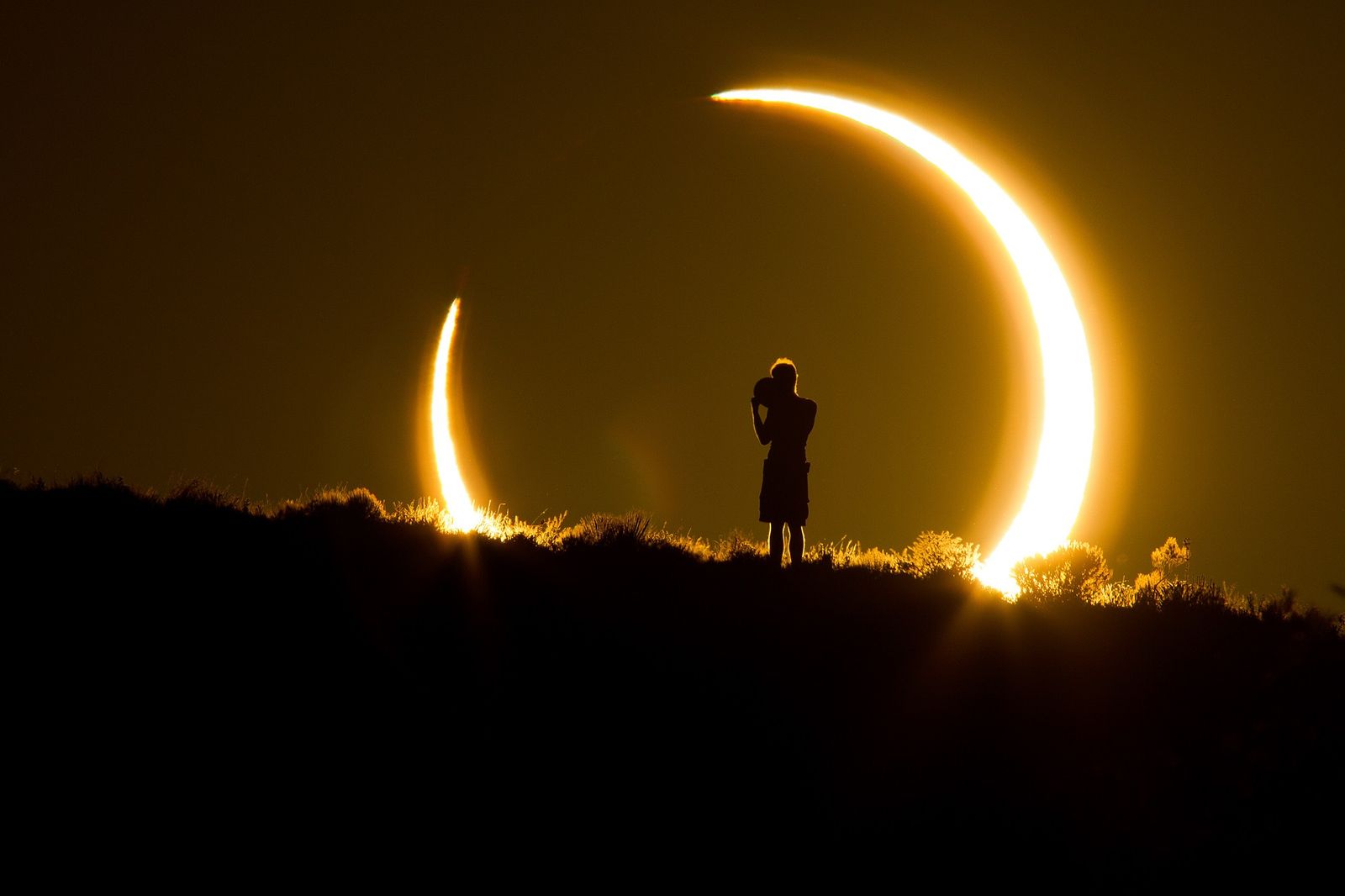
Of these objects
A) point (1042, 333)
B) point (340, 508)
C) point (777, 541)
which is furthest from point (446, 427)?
point (1042, 333)

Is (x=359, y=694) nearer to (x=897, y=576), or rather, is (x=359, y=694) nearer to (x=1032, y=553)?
(x=897, y=576)

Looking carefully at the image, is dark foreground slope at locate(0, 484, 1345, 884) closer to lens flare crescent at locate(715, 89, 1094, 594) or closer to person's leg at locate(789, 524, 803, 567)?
person's leg at locate(789, 524, 803, 567)

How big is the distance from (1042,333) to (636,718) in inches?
438

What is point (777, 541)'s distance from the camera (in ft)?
36.9

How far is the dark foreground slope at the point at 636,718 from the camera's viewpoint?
6332mm

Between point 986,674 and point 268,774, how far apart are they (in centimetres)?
513

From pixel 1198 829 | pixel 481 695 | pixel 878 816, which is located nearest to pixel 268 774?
pixel 481 695

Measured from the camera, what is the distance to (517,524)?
491 inches

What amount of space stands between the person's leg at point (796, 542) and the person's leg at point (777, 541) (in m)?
0.10

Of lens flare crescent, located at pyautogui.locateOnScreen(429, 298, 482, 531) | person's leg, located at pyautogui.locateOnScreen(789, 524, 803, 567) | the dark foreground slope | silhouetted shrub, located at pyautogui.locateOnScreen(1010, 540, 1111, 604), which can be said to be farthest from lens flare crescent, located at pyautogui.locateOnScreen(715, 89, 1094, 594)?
lens flare crescent, located at pyautogui.locateOnScreen(429, 298, 482, 531)

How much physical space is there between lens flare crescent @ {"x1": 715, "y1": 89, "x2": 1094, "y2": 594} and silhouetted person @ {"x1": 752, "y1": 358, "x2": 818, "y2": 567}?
3740 mm

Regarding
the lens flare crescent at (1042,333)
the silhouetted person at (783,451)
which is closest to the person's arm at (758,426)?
the silhouetted person at (783,451)

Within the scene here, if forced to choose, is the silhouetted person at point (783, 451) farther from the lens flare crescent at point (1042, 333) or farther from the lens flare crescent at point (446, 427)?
the lens flare crescent at point (446, 427)

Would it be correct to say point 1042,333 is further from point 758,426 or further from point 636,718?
point 636,718
